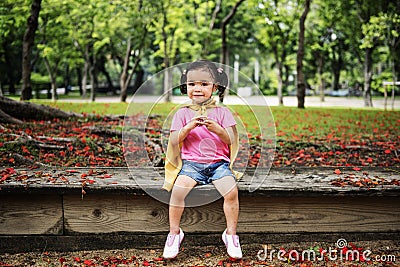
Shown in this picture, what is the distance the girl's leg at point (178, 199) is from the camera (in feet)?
8.34

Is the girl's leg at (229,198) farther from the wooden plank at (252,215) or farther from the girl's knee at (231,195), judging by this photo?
the wooden plank at (252,215)

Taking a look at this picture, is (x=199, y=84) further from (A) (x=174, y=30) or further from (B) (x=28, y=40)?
(A) (x=174, y=30)

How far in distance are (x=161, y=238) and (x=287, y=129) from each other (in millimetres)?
4275

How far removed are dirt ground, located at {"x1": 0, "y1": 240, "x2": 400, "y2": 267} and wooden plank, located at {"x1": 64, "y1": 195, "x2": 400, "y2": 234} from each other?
111mm

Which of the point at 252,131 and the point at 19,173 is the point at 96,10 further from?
the point at 19,173

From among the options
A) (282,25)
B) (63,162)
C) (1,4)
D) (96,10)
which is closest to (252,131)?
(63,162)

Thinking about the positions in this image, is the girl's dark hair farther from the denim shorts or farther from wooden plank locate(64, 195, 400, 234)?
wooden plank locate(64, 195, 400, 234)

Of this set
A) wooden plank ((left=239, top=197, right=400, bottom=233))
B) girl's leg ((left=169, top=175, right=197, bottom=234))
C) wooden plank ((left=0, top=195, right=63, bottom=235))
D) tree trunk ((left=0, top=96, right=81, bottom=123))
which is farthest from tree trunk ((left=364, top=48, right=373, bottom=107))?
wooden plank ((left=0, top=195, right=63, bottom=235))

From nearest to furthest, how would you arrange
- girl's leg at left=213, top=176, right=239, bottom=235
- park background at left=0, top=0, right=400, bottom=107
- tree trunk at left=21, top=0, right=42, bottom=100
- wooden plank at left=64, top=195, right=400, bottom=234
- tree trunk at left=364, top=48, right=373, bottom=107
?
girl's leg at left=213, top=176, right=239, bottom=235 → wooden plank at left=64, top=195, right=400, bottom=234 → tree trunk at left=21, top=0, right=42, bottom=100 → park background at left=0, top=0, right=400, bottom=107 → tree trunk at left=364, top=48, right=373, bottom=107

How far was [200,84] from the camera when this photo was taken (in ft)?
8.75

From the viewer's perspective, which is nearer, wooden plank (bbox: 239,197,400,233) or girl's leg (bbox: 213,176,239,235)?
girl's leg (bbox: 213,176,239,235)

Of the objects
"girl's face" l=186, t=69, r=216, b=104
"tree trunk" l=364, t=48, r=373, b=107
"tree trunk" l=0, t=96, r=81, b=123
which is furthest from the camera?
"tree trunk" l=364, t=48, r=373, b=107

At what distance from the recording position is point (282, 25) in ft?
61.9

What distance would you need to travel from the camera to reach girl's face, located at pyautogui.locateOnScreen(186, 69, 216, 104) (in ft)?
8.71
